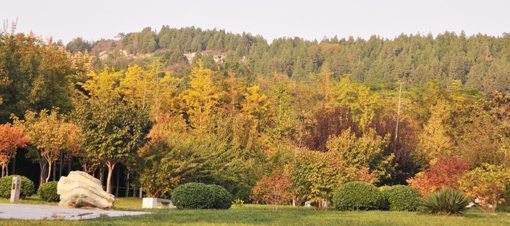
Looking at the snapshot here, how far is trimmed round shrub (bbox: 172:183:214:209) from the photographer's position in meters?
16.3

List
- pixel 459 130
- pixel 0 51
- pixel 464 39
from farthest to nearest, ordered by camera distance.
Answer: pixel 464 39, pixel 459 130, pixel 0 51

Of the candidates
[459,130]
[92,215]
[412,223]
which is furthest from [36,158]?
[459,130]

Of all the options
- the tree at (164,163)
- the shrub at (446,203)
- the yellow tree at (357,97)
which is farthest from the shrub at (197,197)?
the yellow tree at (357,97)

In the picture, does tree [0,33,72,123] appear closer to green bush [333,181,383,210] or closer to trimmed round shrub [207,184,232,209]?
trimmed round shrub [207,184,232,209]

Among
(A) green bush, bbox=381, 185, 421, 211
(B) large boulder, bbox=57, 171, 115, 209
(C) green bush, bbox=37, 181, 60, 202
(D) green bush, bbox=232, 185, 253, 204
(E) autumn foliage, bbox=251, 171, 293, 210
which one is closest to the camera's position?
(B) large boulder, bbox=57, 171, 115, 209

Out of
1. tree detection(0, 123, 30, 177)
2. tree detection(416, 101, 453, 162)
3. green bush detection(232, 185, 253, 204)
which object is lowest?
green bush detection(232, 185, 253, 204)

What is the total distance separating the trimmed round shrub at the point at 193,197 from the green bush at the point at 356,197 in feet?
16.3

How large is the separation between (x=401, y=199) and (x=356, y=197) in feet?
7.16

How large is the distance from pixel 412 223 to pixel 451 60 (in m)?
121

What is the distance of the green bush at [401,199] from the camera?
1778cm

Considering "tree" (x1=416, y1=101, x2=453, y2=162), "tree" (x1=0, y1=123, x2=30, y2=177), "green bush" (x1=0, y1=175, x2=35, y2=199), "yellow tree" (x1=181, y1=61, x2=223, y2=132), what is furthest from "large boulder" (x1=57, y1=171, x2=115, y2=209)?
"tree" (x1=416, y1=101, x2=453, y2=162)

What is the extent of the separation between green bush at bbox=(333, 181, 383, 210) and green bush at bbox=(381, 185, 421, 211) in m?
1.05

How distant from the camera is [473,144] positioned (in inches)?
1008

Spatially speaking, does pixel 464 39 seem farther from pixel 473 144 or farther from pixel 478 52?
pixel 473 144
